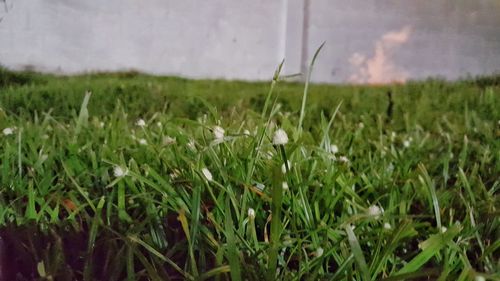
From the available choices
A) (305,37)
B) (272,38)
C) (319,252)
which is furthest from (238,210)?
(272,38)

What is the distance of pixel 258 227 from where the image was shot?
0.67 meters

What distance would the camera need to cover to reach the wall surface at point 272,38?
2.33 meters

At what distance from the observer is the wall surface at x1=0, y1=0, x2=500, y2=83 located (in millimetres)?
2326

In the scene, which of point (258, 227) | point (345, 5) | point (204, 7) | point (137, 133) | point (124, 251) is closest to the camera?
point (124, 251)

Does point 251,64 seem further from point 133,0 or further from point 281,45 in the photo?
point 133,0

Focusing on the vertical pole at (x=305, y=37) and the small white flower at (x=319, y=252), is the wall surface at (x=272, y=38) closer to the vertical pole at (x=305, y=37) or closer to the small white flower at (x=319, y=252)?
the vertical pole at (x=305, y=37)

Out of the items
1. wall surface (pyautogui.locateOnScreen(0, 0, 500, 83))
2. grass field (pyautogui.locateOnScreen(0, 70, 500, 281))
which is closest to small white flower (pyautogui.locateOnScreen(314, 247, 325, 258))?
grass field (pyautogui.locateOnScreen(0, 70, 500, 281))

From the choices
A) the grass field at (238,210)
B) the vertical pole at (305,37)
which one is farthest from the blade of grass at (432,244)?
the vertical pole at (305,37)

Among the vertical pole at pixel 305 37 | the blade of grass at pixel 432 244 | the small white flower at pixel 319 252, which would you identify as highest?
the vertical pole at pixel 305 37

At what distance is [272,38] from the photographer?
2.66 m

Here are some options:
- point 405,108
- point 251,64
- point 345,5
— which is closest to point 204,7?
point 251,64

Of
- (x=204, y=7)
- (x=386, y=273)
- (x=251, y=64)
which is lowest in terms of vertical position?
(x=386, y=273)

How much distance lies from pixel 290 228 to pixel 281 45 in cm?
203

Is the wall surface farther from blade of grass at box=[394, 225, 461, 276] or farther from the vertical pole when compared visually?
blade of grass at box=[394, 225, 461, 276]
